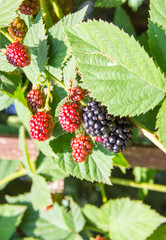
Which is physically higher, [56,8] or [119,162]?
[56,8]

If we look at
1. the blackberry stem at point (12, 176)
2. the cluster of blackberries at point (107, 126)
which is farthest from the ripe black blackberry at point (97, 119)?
the blackberry stem at point (12, 176)

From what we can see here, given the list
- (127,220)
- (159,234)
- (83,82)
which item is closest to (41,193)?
(127,220)

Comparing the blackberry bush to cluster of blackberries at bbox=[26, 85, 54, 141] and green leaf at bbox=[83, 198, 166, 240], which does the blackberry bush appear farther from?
green leaf at bbox=[83, 198, 166, 240]

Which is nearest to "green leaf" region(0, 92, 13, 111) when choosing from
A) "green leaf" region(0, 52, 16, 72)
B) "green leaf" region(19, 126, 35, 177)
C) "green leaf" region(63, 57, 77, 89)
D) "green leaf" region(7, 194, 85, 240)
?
"green leaf" region(0, 52, 16, 72)

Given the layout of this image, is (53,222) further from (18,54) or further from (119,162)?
(18,54)

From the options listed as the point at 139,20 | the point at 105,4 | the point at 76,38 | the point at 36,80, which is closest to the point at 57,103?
the point at 36,80

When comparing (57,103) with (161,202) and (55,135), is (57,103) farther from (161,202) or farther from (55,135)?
(161,202)
